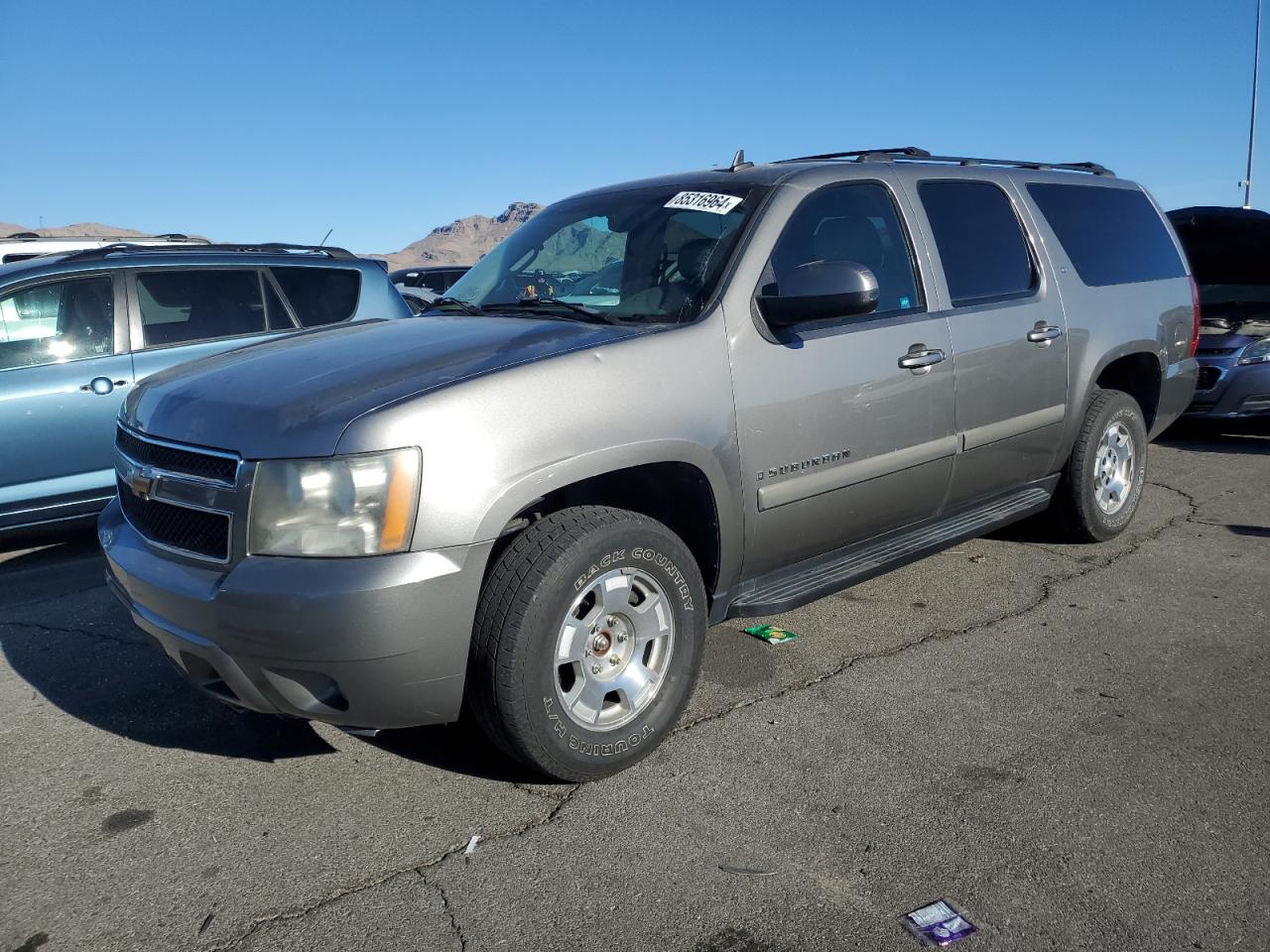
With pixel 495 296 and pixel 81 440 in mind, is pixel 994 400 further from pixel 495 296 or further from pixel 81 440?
pixel 81 440

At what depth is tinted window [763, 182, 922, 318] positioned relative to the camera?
12.3 ft

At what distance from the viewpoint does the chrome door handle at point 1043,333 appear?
14.8ft

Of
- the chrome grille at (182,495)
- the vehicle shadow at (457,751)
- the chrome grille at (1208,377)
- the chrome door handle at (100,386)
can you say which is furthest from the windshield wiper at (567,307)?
the chrome grille at (1208,377)

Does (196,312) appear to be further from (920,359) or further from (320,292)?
(920,359)

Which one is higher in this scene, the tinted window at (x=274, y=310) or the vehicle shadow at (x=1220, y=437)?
the tinted window at (x=274, y=310)

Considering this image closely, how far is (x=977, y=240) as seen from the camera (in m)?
4.46

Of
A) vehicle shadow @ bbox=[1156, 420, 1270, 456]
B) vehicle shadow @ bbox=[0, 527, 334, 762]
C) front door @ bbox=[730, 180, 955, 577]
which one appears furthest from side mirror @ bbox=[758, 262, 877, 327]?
vehicle shadow @ bbox=[1156, 420, 1270, 456]

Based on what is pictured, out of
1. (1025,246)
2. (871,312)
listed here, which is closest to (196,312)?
(871,312)

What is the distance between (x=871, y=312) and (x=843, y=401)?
43cm

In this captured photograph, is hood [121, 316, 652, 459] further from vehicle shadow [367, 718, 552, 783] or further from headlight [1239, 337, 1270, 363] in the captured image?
headlight [1239, 337, 1270, 363]

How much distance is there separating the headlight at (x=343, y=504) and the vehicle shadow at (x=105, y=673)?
31.1 inches

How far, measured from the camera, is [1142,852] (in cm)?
263

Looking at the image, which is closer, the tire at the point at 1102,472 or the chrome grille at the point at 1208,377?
the tire at the point at 1102,472

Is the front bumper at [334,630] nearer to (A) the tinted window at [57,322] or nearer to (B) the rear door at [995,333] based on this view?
(B) the rear door at [995,333]
